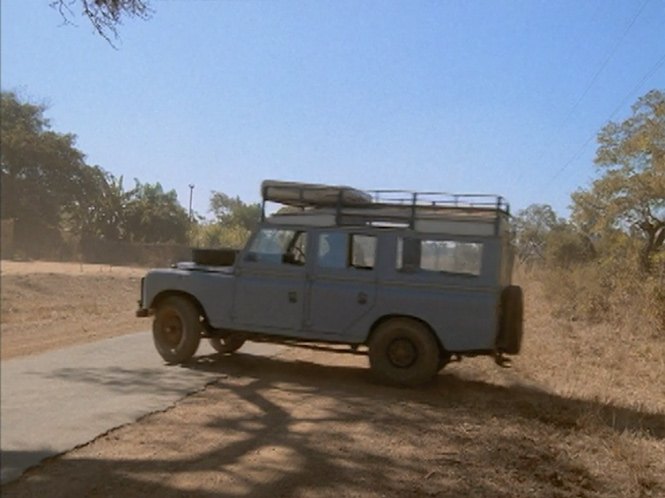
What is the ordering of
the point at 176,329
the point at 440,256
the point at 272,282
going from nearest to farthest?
the point at 440,256 → the point at 272,282 → the point at 176,329

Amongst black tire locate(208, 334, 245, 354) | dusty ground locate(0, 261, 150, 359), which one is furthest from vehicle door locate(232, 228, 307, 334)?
dusty ground locate(0, 261, 150, 359)

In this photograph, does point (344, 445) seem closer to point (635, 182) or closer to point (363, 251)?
point (363, 251)

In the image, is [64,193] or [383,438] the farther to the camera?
[383,438]

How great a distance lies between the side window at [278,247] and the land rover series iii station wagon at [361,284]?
0.01m

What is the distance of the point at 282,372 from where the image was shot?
28.2ft

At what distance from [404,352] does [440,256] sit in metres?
1.16

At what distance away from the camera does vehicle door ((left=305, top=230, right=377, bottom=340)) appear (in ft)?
26.1

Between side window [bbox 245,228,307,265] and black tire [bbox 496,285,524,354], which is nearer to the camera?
black tire [bbox 496,285,524,354]

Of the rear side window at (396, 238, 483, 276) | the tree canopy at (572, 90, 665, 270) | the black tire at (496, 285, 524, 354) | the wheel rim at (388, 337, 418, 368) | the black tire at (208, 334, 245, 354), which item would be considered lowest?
the black tire at (208, 334, 245, 354)

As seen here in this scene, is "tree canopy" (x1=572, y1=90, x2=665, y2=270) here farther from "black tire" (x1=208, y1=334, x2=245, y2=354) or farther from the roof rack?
"black tire" (x1=208, y1=334, x2=245, y2=354)

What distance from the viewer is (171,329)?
862 cm

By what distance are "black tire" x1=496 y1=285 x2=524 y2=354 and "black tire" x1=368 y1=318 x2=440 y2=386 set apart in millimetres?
727

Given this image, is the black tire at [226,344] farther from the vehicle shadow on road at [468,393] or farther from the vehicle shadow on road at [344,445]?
the vehicle shadow on road at [344,445]

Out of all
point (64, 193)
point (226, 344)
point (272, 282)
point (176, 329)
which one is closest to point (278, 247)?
point (272, 282)
